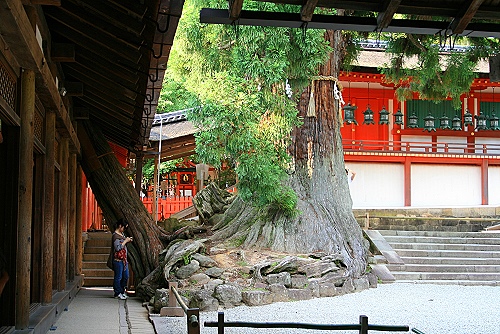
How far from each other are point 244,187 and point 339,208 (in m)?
3.15

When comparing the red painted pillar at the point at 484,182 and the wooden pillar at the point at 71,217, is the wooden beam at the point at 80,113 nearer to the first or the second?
the wooden pillar at the point at 71,217

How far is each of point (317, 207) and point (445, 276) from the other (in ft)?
11.1

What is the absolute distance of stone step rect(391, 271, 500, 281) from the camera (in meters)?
14.6

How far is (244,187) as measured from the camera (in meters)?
11.8

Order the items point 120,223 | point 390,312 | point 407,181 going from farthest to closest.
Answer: point 407,181
point 120,223
point 390,312

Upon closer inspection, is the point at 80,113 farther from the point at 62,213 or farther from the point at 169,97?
the point at 169,97

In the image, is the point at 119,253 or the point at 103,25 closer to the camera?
the point at 103,25

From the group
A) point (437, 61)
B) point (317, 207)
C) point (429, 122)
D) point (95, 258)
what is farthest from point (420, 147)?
point (95, 258)

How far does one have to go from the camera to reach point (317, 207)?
45.4 feet

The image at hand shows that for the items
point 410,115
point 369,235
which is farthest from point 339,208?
point 410,115

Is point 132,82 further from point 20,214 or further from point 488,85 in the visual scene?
Answer: point 488,85

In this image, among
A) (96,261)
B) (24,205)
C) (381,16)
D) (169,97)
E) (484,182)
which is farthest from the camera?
(169,97)

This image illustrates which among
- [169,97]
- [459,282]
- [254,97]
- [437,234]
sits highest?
[169,97]

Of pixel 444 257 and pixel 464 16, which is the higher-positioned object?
pixel 464 16
